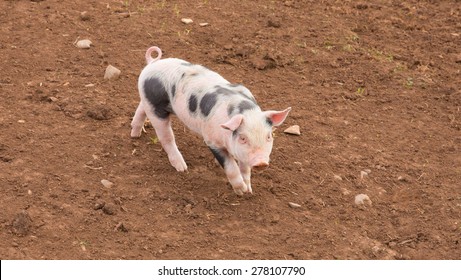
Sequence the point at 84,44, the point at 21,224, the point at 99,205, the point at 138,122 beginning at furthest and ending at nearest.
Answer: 1. the point at 84,44
2. the point at 138,122
3. the point at 99,205
4. the point at 21,224

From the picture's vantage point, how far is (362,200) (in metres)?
6.12

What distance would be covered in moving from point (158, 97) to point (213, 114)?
0.56 metres

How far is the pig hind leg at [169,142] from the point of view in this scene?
622 cm

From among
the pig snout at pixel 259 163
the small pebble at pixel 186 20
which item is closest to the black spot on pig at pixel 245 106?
the pig snout at pixel 259 163

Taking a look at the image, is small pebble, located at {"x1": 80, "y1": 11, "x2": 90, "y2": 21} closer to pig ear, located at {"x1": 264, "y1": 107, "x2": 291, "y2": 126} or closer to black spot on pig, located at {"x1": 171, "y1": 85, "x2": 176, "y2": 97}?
black spot on pig, located at {"x1": 171, "y1": 85, "x2": 176, "y2": 97}

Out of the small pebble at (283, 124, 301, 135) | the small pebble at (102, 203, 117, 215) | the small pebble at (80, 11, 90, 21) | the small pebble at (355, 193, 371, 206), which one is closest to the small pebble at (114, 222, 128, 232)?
the small pebble at (102, 203, 117, 215)

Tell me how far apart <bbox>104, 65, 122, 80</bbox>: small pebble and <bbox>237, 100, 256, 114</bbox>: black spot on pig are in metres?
2.23

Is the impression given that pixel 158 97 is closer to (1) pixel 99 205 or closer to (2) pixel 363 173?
(1) pixel 99 205

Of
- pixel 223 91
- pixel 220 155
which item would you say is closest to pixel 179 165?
pixel 220 155

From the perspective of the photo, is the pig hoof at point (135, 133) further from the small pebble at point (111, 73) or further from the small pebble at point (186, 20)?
the small pebble at point (186, 20)

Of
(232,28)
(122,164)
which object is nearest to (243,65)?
(232,28)

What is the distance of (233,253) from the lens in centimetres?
539

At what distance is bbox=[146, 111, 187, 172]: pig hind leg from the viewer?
622cm
